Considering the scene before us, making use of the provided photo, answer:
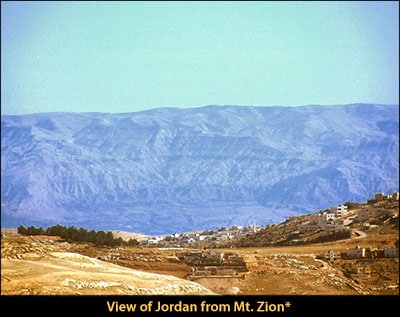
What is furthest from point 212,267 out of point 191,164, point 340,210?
point 340,210

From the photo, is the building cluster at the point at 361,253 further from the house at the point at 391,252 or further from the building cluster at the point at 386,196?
the building cluster at the point at 386,196

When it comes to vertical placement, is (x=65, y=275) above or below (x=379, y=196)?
below

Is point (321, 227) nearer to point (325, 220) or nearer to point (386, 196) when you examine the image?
point (325, 220)

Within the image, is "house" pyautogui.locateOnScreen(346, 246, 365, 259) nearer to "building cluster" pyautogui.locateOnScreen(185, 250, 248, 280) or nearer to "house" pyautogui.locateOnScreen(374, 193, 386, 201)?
"house" pyautogui.locateOnScreen(374, 193, 386, 201)

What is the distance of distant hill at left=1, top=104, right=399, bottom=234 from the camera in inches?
623

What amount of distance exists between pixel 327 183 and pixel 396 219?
112 cm

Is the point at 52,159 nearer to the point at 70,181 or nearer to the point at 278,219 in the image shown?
the point at 70,181

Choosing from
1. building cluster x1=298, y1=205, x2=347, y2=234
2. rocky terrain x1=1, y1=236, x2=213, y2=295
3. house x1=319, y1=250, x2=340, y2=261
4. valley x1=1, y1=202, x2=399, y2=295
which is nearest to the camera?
rocky terrain x1=1, y1=236, x2=213, y2=295

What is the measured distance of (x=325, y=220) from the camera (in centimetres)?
1577

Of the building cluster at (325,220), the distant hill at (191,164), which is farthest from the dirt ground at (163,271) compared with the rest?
the distant hill at (191,164)

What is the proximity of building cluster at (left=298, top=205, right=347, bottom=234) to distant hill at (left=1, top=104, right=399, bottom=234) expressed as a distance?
0.12 meters

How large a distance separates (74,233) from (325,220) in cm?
356

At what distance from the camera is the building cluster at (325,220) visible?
51.5 ft

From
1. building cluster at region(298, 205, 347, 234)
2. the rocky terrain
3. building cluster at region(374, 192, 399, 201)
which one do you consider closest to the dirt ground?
the rocky terrain
